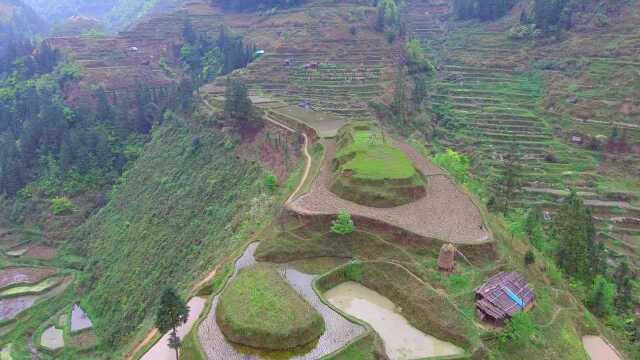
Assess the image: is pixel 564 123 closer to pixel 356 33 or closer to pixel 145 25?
pixel 356 33

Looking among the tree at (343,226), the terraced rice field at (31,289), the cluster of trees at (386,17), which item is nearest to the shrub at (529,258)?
the tree at (343,226)

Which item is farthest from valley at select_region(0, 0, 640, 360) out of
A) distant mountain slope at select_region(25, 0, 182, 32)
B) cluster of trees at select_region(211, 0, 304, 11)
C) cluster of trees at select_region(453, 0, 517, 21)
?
distant mountain slope at select_region(25, 0, 182, 32)

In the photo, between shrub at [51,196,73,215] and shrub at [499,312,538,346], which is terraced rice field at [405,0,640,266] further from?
shrub at [51,196,73,215]

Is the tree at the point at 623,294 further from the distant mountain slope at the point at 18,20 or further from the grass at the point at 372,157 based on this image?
the distant mountain slope at the point at 18,20

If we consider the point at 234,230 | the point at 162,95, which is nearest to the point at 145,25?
the point at 162,95

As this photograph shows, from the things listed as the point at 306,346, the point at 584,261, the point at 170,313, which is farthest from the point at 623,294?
the point at 170,313

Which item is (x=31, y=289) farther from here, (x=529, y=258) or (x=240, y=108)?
(x=529, y=258)
